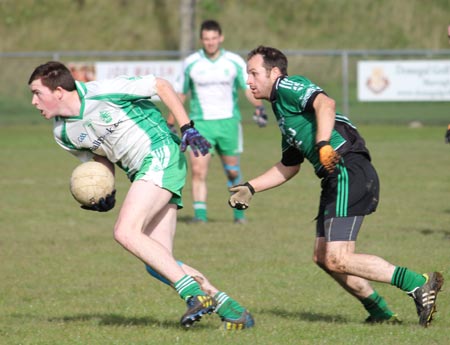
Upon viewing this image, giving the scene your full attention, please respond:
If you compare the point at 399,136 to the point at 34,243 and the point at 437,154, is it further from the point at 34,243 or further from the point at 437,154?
the point at 34,243

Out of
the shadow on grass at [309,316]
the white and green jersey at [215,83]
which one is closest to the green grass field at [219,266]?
the shadow on grass at [309,316]

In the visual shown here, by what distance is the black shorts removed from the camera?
6.16 meters

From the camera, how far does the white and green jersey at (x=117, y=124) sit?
635 centimetres

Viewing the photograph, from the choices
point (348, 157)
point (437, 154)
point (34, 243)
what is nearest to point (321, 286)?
point (348, 157)

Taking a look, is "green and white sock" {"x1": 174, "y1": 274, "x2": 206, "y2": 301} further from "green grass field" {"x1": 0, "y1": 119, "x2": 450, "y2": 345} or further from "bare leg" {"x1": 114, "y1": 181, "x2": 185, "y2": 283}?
"green grass field" {"x1": 0, "y1": 119, "x2": 450, "y2": 345}

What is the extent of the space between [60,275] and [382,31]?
2695 centimetres

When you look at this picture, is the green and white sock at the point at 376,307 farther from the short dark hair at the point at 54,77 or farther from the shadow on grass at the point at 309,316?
the short dark hair at the point at 54,77

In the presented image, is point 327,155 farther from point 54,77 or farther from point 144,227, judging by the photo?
point 54,77

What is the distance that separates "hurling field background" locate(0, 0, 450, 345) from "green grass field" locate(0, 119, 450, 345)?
0.6 inches

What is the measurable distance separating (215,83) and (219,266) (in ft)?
12.4

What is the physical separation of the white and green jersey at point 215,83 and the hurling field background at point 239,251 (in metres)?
1.35

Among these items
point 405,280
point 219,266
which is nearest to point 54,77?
point 405,280

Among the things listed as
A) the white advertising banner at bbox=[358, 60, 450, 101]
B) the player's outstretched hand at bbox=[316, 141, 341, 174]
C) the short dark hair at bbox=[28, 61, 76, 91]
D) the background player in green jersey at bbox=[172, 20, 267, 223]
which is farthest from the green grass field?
the white advertising banner at bbox=[358, 60, 450, 101]

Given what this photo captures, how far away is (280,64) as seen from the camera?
6.22 metres
